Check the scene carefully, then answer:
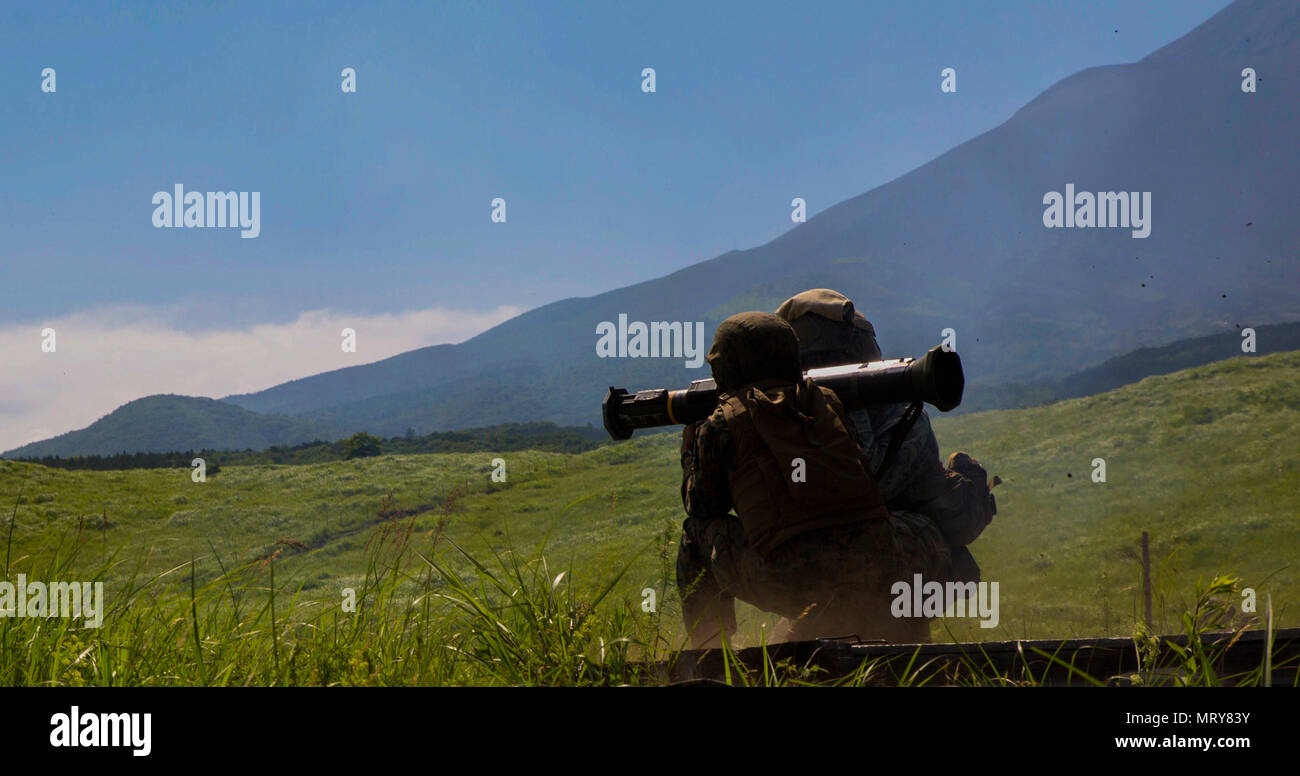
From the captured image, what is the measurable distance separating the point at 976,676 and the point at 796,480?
1734 mm

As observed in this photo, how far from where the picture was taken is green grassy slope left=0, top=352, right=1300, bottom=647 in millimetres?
5648

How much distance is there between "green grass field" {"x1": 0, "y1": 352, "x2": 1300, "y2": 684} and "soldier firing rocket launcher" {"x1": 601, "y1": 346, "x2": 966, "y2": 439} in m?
0.57

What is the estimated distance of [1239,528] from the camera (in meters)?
12.1

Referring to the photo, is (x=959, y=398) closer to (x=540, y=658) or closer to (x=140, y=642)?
(x=540, y=658)

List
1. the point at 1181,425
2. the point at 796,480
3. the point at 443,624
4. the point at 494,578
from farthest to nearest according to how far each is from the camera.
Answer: the point at 1181,425 < the point at 796,480 < the point at 443,624 < the point at 494,578

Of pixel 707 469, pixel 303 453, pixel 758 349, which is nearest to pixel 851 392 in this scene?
pixel 758 349

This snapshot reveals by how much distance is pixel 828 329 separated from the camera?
604 centimetres

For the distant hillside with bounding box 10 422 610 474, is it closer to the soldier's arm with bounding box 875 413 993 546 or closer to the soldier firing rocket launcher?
the soldier firing rocket launcher

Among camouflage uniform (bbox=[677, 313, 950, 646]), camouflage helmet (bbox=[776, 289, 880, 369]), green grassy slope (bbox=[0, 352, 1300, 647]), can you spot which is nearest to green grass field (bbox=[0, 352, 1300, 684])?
green grassy slope (bbox=[0, 352, 1300, 647])

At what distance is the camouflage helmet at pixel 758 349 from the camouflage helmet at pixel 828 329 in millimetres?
917
